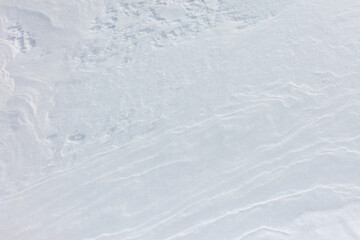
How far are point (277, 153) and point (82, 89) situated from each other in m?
1.65

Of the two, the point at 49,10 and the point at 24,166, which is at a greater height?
the point at 49,10

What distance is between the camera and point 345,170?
2.52m

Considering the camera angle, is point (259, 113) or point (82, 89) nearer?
point (259, 113)

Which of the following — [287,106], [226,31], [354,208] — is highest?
[226,31]

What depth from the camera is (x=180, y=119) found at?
9.20 feet

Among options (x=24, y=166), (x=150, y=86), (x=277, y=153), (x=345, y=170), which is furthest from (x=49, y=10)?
(x=345, y=170)

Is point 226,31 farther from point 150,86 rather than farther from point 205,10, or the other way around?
point 150,86

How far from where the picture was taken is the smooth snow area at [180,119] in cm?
238

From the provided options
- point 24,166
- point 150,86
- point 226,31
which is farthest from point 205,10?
point 24,166

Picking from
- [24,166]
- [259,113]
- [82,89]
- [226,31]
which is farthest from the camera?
[226,31]

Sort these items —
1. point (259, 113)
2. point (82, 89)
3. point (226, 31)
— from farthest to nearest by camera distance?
point (226, 31)
point (82, 89)
point (259, 113)

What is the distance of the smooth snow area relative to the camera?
238 cm

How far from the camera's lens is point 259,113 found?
280 centimetres

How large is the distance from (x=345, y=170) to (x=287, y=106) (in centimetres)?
64
